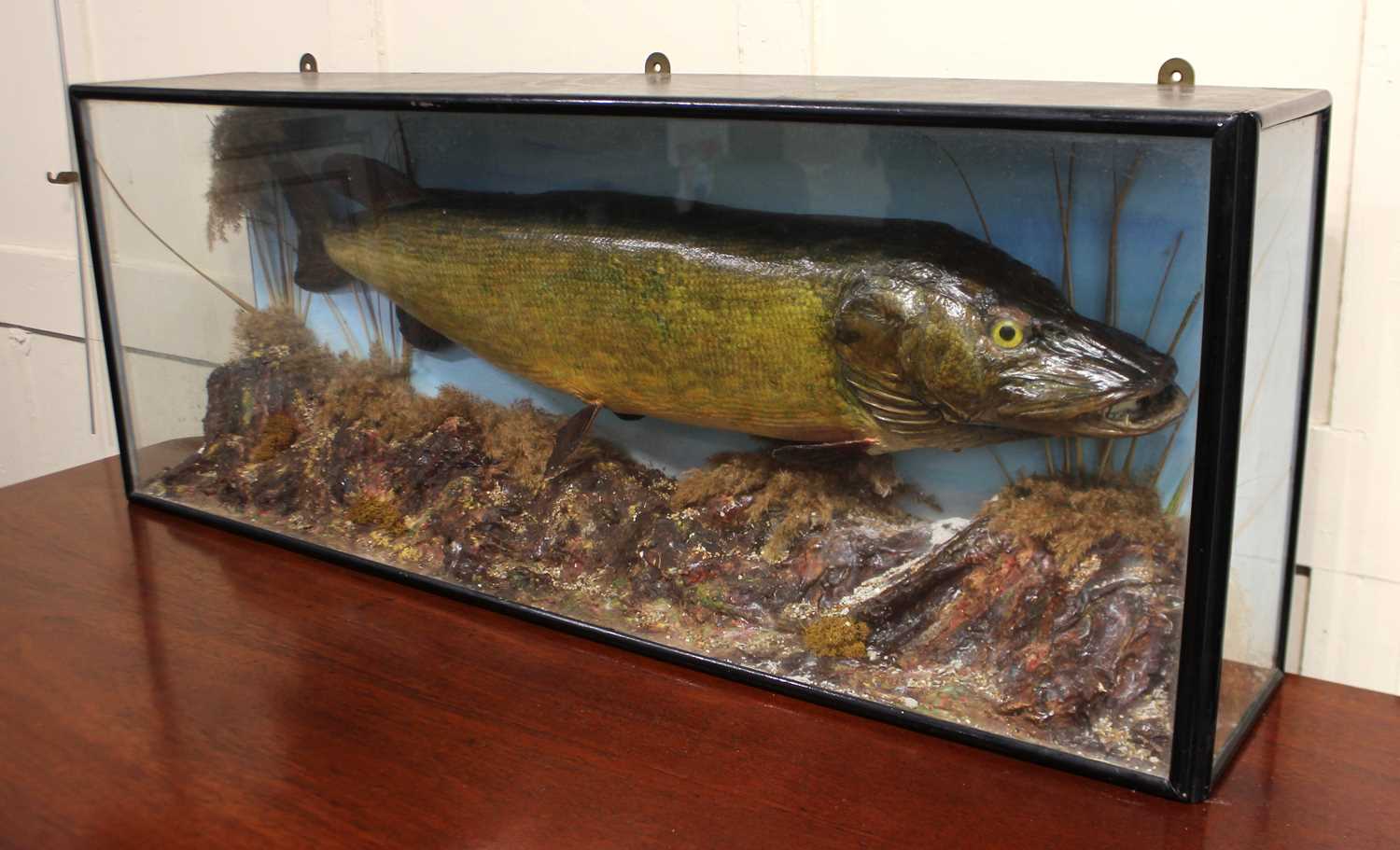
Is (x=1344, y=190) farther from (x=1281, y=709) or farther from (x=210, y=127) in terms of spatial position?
(x=210, y=127)

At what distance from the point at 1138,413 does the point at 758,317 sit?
0.40m

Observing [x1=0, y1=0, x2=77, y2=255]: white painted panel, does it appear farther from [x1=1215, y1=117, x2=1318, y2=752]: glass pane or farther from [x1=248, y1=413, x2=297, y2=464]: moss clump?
[x1=1215, y1=117, x2=1318, y2=752]: glass pane

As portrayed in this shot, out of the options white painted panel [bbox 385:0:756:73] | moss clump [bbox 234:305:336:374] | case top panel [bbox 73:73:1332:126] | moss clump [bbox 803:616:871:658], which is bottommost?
moss clump [bbox 803:616:871:658]

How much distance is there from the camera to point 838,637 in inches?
54.2

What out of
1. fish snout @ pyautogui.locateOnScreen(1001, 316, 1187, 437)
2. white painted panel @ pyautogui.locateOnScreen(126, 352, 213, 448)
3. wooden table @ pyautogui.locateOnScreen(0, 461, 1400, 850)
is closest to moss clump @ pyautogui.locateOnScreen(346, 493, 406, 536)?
wooden table @ pyautogui.locateOnScreen(0, 461, 1400, 850)

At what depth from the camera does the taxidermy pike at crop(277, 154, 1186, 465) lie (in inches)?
48.0

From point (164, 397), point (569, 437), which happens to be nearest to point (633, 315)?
point (569, 437)

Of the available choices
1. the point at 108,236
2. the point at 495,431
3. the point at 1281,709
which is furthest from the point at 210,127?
the point at 1281,709

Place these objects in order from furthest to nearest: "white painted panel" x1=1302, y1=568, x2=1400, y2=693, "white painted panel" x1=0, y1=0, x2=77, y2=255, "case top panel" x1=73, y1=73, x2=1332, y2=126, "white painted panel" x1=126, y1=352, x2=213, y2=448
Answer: "white painted panel" x1=0, y1=0, x2=77, y2=255 < "white painted panel" x1=126, y1=352, x2=213, y2=448 < "white painted panel" x1=1302, y1=568, x2=1400, y2=693 < "case top panel" x1=73, y1=73, x2=1332, y2=126

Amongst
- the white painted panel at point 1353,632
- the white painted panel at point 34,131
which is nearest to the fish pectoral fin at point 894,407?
the white painted panel at point 1353,632

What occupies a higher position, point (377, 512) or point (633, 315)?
point (633, 315)

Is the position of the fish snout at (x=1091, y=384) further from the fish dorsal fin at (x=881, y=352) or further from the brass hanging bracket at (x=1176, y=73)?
the brass hanging bracket at (x=1176, y=73)

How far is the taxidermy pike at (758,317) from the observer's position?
4.00 ft

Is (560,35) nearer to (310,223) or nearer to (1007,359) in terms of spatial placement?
(310,223)
